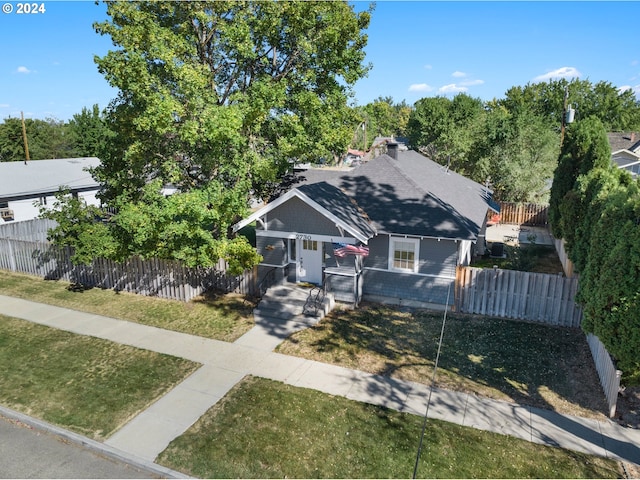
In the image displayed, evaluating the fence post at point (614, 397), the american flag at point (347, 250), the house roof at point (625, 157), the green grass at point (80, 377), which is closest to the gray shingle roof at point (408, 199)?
the american flag at point (347, 250)

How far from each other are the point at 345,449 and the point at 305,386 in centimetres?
259

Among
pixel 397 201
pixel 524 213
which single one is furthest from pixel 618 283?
A: pixel 524 213

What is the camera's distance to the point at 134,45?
14.7 m

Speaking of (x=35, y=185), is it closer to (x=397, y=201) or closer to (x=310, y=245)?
(x=310, y=245)

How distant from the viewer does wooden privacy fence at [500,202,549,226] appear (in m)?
32.0

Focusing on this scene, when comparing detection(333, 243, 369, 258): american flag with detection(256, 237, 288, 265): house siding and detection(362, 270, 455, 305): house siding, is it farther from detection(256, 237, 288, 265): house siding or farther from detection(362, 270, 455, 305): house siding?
detection(256, 237, 288, 265): house siding

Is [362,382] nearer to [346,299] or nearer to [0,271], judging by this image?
[346,299]

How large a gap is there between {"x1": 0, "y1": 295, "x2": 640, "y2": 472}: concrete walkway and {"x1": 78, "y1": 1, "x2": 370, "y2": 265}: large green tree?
121 inches

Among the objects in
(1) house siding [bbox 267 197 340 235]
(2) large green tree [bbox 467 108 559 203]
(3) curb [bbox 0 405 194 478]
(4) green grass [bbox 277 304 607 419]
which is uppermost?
(2) large green tree [bbox 467 108 559 203]

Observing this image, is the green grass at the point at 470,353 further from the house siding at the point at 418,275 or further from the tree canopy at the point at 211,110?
the tree canopy at the point at 211,110

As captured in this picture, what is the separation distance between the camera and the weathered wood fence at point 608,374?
403 inches

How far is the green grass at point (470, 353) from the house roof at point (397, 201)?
311 cm

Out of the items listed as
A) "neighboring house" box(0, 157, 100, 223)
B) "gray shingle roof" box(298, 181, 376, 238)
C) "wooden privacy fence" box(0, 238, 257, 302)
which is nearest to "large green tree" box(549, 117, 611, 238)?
"gray shingle roof" box(298, 181, 376, 238)

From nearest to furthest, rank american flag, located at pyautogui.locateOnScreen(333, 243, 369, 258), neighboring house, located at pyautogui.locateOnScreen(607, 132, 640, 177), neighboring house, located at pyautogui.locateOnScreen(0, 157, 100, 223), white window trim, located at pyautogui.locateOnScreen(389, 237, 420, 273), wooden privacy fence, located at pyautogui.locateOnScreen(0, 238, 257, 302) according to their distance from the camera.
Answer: american flag, located at pyautogui.locateOnScreen(333, 243, 369, 258)
white window trim, located at pyautogui.locateOnScreen(389, 237, 420, 273)
wooden privacy fence, located at pyautogui.locateOnScreen(0, 238, 257, 302)
neighboring house, located at pyautogui.locateOnScreen(0, 157, 100, 223)
neighboring house, located at pyautogui.locateOnScreen(607, 132, 640, 177)
